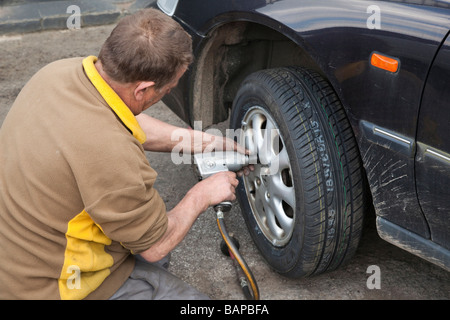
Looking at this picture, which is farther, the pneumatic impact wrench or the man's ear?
the pneumatic impact wrench

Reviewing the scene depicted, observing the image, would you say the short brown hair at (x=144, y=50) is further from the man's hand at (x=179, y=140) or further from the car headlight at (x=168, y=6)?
the car headlight at (x=168, y=6)

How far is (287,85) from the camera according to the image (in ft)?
7.33

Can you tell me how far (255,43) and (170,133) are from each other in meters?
0.67

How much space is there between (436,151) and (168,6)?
1.61 metres

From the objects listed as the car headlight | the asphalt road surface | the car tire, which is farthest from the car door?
the car headlight

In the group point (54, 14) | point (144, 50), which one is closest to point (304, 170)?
point (144, 50)

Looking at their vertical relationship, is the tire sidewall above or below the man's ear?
below

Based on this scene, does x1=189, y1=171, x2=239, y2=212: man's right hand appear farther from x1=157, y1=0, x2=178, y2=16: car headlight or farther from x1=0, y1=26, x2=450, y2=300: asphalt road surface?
x1=157, y1=0, x2=178, y2=16: car headlight

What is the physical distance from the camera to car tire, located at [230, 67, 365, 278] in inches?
82.6

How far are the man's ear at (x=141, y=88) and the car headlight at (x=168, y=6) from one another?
1054mm

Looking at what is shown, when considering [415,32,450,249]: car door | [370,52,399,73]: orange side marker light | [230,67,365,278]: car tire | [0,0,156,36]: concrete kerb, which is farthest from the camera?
[0,0,156,36]: concrete kerb

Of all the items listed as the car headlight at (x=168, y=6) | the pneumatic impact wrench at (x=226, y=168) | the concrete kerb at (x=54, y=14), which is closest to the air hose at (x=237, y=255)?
the pneumatic impact wrench at (x=226, y=168)

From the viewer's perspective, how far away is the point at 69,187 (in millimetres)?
1690

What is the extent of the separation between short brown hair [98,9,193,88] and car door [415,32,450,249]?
2.53ft
